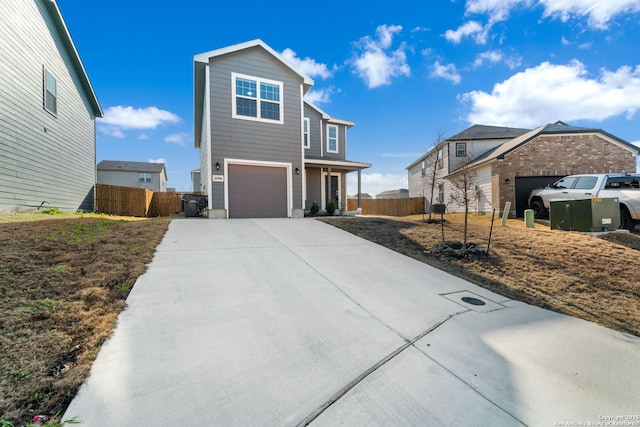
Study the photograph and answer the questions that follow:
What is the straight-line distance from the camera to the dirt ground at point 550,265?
14.0ft

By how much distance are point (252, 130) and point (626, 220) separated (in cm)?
1335

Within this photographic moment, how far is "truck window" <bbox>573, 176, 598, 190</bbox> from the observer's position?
10.1m

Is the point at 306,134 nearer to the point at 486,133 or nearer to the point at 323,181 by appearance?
the point at 323,181

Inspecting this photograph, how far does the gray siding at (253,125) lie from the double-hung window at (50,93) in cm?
533

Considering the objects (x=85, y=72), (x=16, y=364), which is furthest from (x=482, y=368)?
(x=85, y=72)

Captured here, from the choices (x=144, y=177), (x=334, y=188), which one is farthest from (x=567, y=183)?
(x=144, y=177)

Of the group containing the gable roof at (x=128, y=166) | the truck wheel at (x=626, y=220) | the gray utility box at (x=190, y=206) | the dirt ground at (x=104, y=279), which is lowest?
the dirt ground at (x=104, y=279)

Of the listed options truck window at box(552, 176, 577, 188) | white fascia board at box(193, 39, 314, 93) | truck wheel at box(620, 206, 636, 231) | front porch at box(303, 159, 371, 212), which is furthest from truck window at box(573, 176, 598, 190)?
white fascia board at box(193, 39, 314, 93)

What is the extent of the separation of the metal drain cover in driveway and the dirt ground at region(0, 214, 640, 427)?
659mm

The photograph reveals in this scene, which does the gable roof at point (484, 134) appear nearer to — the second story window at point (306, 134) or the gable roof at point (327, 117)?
the gable roof at point (327, 117)

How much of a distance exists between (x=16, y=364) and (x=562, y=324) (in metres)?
5.41

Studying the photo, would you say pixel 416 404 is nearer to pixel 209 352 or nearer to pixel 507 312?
pixel 209 352

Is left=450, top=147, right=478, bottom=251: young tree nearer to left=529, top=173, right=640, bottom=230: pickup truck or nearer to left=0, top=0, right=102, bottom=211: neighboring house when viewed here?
left=529, top=173, right=640, bottom=230: pickup truck

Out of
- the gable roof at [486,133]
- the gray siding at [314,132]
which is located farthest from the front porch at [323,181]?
the gable roof at [486,133]
